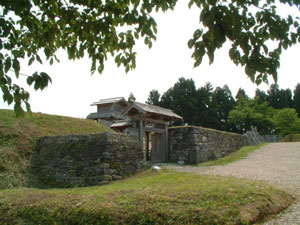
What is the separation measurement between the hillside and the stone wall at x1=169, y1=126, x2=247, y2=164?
446 centimetres

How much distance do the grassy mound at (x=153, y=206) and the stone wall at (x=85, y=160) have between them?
2.36 m

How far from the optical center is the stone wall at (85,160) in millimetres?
9070

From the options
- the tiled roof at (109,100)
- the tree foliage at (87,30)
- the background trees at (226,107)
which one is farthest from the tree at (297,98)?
the tree foliage at (87,30)

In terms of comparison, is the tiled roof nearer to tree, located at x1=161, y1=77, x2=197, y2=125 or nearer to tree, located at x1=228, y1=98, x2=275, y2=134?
tree, located at x1=161, y1=77, x2=197, y2=125

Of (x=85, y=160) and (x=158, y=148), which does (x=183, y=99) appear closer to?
(x=158, y=148)

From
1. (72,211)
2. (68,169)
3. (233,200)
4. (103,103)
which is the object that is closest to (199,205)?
(233,200)

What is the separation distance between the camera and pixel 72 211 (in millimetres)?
5516

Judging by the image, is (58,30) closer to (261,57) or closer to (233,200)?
(261,57)

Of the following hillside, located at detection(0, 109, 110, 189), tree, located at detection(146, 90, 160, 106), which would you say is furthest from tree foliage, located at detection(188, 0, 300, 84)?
tree, located at detection(146, 90, 160, 106)

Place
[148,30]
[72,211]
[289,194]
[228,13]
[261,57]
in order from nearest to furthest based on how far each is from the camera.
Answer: [228,13] < [261,57] < [148,30] < [72,211] < [289,194]

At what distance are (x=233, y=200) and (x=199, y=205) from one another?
0.83 m

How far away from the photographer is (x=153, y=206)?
5.12 meters

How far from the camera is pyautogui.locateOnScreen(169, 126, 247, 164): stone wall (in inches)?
557

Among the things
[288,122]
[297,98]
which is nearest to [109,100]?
[288,122]
